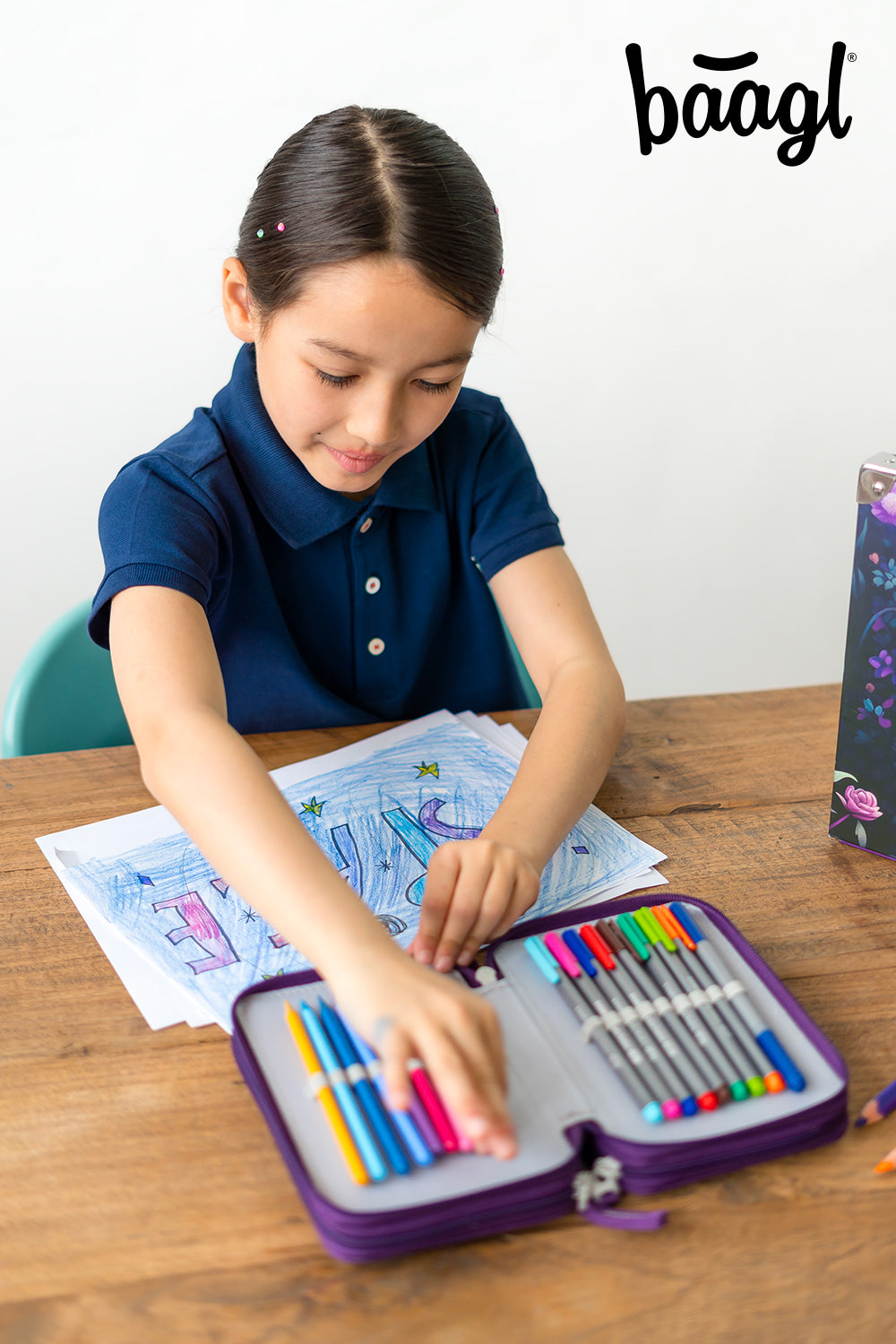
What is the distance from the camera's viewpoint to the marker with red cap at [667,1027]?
0.50m

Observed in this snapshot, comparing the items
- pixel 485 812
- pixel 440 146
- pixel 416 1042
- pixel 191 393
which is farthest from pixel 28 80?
pixel 416 1042

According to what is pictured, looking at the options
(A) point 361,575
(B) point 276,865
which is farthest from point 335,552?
(B) point 276,865

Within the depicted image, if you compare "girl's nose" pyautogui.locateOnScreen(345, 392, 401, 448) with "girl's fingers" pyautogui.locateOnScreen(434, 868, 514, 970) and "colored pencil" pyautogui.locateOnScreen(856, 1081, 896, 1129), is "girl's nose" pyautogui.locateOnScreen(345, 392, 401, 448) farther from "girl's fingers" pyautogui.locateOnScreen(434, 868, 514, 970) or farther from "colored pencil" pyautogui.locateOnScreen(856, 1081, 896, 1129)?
"colored pencil" pyautogui.locateOnScreen(856, 1081, 896, 1129)

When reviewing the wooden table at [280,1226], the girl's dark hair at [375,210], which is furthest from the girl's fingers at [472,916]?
the girl's dark hair at [375,210]

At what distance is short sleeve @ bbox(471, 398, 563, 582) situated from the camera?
981 mm

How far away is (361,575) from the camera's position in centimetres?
99

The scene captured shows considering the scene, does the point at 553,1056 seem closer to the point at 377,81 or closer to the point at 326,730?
the point at 326,730

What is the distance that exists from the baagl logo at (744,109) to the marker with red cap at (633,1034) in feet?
4.87

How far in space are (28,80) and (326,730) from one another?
110cm

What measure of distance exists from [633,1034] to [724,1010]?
2.0 inches

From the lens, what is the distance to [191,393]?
5.58 feet

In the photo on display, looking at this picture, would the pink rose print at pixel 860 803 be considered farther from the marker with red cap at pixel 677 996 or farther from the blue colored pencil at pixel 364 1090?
the blue colored pencil at pixel 364 1090

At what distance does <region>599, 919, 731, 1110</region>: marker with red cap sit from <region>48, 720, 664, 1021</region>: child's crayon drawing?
91mm

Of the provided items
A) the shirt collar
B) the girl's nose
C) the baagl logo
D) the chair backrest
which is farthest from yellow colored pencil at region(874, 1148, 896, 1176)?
the baagl logo
